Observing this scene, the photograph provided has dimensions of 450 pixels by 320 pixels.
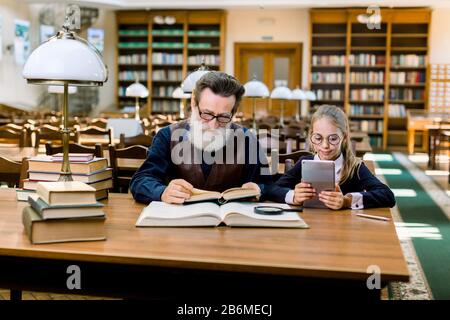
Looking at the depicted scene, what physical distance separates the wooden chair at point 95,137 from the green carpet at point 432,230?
2.78 m

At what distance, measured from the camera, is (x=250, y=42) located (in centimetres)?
1395

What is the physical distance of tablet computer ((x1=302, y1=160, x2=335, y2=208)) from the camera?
6.76 ft

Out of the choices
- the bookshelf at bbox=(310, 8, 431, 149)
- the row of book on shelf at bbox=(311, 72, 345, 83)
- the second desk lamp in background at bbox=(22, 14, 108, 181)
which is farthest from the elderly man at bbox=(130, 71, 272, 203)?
the row of book on shelf at bbox=(311, 72, 345, 83)

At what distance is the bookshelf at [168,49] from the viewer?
45.0 ft

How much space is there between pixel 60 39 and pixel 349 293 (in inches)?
48.4

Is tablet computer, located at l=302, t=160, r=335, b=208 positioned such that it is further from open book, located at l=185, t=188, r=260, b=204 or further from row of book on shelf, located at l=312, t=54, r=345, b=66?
row of book on shelf, located at l=312, t=54, r=345, b=66

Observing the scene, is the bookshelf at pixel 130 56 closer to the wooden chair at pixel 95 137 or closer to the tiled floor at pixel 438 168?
the tiled floor at pixel 438 168

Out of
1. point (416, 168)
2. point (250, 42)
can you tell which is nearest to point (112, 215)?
point (416, 168)

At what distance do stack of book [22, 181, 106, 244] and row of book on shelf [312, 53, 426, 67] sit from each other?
40.1 ft

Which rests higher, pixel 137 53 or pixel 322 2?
pixel 322 2

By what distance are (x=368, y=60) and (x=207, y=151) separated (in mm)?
11691

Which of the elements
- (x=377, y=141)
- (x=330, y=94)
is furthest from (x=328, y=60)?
(x=377, y=141)

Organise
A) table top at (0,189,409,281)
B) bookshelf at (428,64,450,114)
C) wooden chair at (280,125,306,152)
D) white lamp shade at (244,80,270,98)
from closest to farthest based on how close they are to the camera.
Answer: table top at (0,189,409,281), white lamp shade at (244,80,270,98), wooden chair at (280,125,306,152), bookshelf at (428,64,450,114)

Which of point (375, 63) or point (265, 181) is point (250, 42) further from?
point (265, 181)
